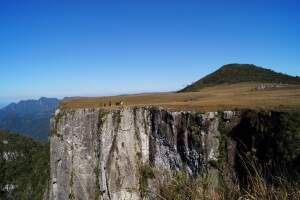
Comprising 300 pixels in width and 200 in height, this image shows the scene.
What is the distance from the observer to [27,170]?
117438 millimetres

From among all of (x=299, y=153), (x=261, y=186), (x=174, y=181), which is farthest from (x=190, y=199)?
(x=299, y=153)

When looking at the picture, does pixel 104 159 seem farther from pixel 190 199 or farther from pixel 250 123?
pixel 190 199

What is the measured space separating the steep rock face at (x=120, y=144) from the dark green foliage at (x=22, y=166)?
125 feet

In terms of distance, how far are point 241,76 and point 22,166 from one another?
253 feet

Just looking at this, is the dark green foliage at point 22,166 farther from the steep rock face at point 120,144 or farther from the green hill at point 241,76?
the steep rock face at point 120,144

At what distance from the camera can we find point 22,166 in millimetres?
124750

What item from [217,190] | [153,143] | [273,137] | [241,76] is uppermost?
[241,76]

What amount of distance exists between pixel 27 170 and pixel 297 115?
10547cm

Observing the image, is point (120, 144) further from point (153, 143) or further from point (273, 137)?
point (273, 137)

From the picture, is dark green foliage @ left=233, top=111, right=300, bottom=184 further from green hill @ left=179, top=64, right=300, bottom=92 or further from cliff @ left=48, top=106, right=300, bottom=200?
green hill @ left=179, top=64, right=300, bottom=92

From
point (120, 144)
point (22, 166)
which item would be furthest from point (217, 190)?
point (22, 166)

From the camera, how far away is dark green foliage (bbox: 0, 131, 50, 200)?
271 ft

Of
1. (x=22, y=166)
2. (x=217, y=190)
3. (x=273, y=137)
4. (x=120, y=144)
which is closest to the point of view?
(x=217, y=190)

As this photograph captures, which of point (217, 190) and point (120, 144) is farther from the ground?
point (217, 190)
